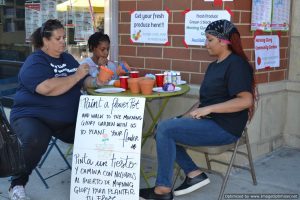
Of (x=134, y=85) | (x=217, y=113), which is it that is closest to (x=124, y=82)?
(x=134, y=85)

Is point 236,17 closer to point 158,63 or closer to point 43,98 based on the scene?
point 158,63

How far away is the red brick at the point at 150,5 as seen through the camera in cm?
444

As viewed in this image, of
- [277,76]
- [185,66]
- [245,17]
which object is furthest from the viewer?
[277,76]

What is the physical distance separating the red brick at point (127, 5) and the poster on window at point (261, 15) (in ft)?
4.06

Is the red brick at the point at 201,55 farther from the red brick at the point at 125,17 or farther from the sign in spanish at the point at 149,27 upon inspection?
the red brick at the point at 125,17

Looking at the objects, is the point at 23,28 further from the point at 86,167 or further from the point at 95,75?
the point at 86,167

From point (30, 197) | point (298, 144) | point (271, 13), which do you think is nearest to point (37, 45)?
point (30, 197)

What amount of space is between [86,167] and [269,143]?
217 cm

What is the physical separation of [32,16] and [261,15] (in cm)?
323

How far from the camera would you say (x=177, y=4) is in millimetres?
4297

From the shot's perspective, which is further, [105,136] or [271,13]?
[271,13]

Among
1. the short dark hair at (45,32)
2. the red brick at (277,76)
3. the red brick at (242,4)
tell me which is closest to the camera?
the short dark hair at (45,32)

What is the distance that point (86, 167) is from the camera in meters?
3.48

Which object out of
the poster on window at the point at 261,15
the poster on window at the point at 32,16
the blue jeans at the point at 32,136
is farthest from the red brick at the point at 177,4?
the poster on window at the point at 32,16
